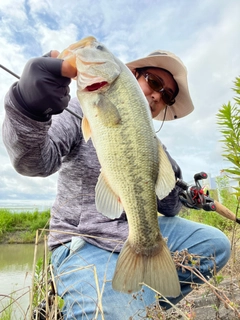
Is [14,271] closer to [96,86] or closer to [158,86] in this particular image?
[158,86]

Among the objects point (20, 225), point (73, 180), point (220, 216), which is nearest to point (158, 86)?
point (73, 180)

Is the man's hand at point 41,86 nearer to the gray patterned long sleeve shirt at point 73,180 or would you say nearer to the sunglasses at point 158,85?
the gray patterned long sleeve shirt at point 73,180

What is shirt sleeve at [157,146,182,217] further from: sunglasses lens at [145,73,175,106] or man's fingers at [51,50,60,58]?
man's fingers at [51,50,60,58]

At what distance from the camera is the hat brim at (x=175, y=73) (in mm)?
3055

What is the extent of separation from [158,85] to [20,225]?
20.9 meters

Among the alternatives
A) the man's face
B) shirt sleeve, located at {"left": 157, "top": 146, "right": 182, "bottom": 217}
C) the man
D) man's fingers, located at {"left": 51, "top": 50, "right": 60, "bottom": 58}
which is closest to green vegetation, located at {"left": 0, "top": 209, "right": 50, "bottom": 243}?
shirt sleeve, located at {"left": 157, "top": 146, "right": 182, "bottom": 217}

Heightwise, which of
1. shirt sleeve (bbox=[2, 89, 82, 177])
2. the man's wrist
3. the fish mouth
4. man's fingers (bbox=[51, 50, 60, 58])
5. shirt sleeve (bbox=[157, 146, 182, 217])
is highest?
man's fingers (bbox=[51, 50, 60, 58])

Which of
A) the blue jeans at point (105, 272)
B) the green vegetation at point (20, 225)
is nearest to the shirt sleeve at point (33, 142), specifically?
the blue jeans at point (105, 272)

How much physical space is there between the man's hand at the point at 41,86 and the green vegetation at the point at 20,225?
1836 centimetres

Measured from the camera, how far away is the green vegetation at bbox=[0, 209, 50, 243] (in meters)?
19.5

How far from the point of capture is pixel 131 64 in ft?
10.0

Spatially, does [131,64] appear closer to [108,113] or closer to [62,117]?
[62,117]

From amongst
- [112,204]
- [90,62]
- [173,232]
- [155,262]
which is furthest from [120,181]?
[173,232]

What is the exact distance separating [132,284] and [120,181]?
56cm
